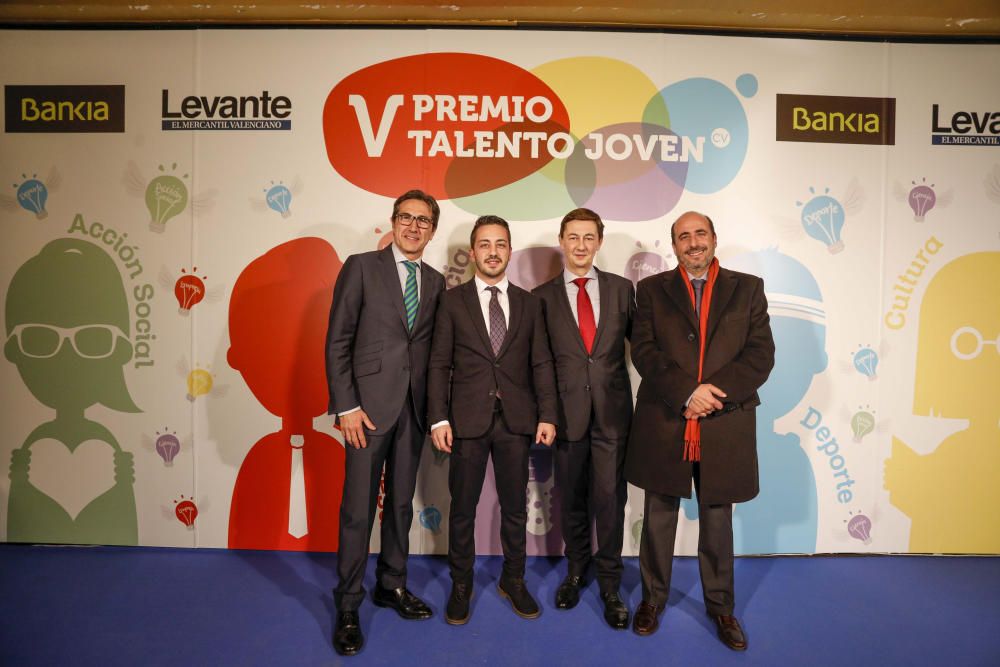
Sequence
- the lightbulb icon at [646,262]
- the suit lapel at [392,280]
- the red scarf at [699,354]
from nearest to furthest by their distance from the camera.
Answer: the red scarf at [699,354] → the suit lapel at [392,280] → the lightbulb icon at [646,262]

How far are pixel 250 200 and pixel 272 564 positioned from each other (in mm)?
2321

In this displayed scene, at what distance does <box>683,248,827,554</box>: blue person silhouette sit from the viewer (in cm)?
315

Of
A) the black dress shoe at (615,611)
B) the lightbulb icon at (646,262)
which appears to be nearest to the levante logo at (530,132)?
the lightbulb icon at (646,262)

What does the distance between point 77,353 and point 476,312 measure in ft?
9.17

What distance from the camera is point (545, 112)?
3139 mm

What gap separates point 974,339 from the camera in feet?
10.4

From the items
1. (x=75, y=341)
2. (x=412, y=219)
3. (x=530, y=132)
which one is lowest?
(x=75, y=341)

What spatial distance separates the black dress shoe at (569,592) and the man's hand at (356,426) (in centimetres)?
131

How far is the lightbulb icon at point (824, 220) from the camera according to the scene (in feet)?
10.4

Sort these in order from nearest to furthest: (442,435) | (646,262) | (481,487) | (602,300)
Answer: (442,435) → (481,487) → (602,300) → (646,262)

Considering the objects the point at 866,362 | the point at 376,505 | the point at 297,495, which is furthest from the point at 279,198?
the point at 866,362

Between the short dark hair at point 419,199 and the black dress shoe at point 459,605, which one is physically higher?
the short dark hair at point 419,199

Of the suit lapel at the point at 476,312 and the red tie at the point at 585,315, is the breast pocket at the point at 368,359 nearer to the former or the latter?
the suit lapel at the point at 476,312

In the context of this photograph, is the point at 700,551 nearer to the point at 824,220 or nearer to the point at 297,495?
the point at 824,220
